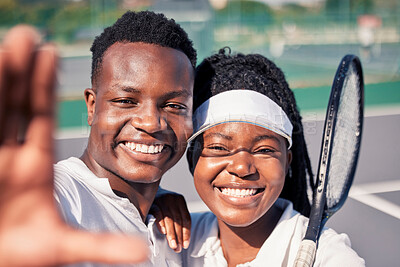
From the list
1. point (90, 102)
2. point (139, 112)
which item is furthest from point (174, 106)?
point (90, 102)

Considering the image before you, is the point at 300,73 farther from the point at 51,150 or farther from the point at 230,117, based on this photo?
the point at 51,150

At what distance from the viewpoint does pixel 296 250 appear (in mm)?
2105

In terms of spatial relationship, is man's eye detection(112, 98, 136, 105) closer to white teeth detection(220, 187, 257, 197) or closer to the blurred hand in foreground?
white teeth detection(220, 187, 257, 197)

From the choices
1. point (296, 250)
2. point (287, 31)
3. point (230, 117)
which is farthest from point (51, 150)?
point (287, 31)

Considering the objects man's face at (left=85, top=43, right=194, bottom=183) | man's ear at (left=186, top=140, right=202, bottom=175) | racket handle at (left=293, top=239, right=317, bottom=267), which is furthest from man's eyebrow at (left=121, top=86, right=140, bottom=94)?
racket handle at (left=293, top=239, right=317, bottom=267)

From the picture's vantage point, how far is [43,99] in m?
0.90

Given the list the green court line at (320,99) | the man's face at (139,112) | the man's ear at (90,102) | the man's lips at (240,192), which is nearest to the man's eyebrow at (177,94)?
the man's face at (139,112)

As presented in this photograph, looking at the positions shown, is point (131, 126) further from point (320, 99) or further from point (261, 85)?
point (320, 99)

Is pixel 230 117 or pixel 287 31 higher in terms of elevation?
pixel 287 31

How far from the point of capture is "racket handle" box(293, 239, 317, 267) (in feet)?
6.45

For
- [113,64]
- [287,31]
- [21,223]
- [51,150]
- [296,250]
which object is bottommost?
[296,250]

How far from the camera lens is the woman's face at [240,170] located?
6.72ft

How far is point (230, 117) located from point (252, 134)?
0.12 metres

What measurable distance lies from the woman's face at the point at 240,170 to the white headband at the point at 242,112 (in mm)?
29
